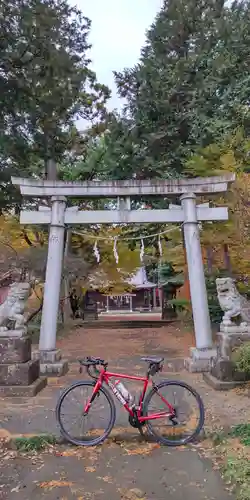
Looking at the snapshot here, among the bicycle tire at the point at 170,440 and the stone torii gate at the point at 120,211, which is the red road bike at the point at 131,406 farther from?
the stone torii gate at the point at 120,211

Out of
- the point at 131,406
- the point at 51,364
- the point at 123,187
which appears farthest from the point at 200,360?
the point at 131,406

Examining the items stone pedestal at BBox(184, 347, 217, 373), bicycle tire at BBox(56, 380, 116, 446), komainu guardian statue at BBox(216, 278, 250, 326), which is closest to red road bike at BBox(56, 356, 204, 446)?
bicycle tire at BBox(56, 380, 116, 446)

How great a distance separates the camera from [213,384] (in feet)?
23.3

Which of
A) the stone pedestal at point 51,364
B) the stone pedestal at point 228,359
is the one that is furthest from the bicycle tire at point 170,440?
the stone pedestal at point 51,364

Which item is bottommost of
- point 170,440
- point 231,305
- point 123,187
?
point 170,440

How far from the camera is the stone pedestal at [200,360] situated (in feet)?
28.3

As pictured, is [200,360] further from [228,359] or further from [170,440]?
[170,440]

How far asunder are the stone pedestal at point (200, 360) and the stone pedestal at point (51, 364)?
2696mm

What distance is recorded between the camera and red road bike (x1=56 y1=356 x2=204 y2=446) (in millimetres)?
4531

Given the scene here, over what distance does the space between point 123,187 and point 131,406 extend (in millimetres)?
6106

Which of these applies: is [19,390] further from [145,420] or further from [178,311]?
[178,311]

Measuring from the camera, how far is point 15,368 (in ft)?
22.8

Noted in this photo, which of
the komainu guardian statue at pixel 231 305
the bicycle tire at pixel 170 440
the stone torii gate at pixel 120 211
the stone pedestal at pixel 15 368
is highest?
the stone torii gate at pixel 120 211

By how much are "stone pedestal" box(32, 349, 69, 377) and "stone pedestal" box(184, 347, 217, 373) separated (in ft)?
8.84
